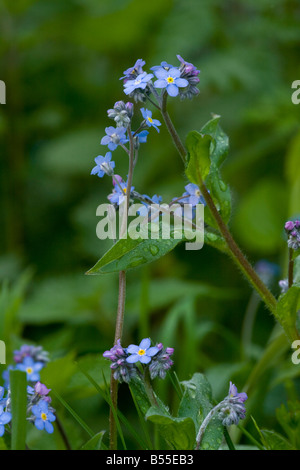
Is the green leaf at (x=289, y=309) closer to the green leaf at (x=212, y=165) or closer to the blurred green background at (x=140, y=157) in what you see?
the green leaf at (x=212, y=165)

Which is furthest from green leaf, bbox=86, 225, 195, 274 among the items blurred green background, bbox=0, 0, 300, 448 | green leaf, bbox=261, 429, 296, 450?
blurred green background, bbox=0, 0, 300, 448

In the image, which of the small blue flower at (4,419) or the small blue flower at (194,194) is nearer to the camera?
the small blue flower at (4,419)

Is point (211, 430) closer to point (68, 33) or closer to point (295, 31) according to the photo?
point (295, 31)

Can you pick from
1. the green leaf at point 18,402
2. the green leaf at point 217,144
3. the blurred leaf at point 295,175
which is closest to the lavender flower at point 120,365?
the green leaf at point 18,402

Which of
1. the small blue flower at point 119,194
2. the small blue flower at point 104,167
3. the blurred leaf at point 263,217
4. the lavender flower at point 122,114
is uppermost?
the blurred leaf at point 263,217
